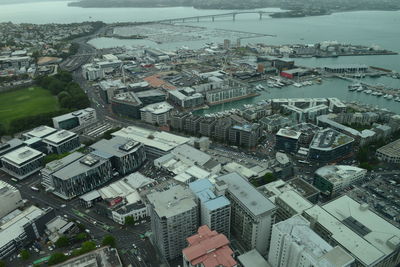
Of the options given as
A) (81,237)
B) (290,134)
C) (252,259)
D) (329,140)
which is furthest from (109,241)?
(329,140)

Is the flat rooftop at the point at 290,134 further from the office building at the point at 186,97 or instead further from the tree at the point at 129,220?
the tree at the point at 129,220

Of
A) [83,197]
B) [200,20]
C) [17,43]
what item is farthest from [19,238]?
[200,20]

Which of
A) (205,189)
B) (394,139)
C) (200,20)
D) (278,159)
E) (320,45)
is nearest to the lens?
(205,189)

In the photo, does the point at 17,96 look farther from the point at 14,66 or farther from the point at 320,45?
the point at 320,45

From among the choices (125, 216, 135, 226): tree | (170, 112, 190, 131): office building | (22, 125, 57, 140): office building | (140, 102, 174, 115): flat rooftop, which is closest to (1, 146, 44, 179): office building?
(22, 125, 57, 140): office building

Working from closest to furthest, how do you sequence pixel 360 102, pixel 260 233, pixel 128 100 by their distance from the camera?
pixel 260 233, pixel 128 100, pixel 360 102

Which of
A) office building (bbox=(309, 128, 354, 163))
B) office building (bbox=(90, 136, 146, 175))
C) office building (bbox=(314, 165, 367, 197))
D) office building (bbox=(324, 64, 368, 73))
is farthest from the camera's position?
office building (bbox=(324, 64, 368, 73))

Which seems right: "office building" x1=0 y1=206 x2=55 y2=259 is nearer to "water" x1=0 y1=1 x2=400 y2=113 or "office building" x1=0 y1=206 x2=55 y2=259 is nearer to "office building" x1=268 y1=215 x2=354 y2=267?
"office building" x1=268 y1=215 x2=354 y2=267
